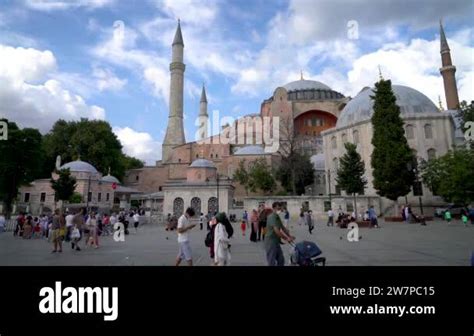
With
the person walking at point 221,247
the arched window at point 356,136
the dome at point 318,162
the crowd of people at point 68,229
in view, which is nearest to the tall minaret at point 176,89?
the dome at point 318,162

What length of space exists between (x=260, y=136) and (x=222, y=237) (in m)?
48.8

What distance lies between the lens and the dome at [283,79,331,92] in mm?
59969

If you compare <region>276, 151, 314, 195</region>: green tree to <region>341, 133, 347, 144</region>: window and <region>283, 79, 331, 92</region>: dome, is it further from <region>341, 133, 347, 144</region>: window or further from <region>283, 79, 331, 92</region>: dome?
<region>283, 79, 331, 92</region>: dome

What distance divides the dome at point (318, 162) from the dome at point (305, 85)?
21158 millimetres

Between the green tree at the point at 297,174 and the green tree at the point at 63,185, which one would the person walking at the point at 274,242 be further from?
the green tree at the point at 297,174

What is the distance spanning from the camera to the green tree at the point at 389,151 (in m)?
21.6

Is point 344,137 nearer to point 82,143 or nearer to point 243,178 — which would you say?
point 243,178
